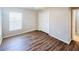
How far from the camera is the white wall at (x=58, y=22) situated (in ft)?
3.95

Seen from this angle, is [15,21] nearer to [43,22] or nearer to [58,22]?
[43,22]

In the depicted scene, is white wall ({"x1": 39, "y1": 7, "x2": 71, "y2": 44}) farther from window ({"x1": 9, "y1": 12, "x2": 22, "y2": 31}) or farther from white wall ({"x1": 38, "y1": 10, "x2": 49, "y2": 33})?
window ({"x1": 9, "y1": 12, "x2": 22, "y2": 31})

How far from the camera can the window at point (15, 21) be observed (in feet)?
3.84

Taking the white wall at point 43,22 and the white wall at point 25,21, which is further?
the white wall at point 43,22

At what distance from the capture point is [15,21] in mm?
1213

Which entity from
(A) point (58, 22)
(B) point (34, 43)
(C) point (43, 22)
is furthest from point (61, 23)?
(B) point (34, 43)

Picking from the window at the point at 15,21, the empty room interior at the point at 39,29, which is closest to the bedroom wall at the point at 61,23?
the empty room interior at the point at 39,29

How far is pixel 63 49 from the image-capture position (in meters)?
1.23

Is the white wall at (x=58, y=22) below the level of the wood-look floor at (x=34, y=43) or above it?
above

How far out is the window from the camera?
3.84 feet

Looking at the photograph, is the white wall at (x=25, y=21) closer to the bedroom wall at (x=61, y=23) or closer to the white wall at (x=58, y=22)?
the white wall at (x=58, y=22)

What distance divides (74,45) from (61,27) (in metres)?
0.29

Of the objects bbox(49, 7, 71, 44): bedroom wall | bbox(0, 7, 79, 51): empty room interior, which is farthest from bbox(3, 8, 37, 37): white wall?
bbox(49, 7, 71, 44): bedroom wall

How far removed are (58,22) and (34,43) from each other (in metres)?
0.43
